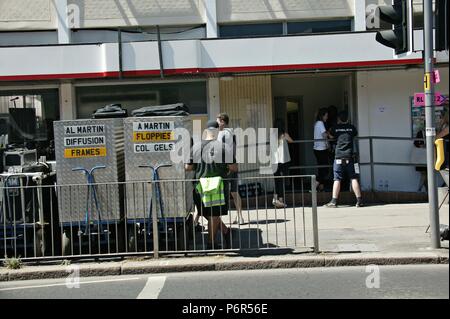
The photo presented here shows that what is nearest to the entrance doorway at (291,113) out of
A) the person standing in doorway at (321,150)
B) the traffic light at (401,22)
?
the person standing in doorway at (321,150)

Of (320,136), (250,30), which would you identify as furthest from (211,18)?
(320,136)

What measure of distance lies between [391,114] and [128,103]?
20.1ft

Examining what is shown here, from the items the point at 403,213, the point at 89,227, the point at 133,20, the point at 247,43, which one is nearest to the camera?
the point at 89,227

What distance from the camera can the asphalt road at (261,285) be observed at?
655cm

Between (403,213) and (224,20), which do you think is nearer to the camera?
(403,213)

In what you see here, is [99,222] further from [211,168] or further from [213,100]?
[213,100]

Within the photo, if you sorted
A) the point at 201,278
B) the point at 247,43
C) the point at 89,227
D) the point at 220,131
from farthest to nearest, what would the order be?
the point at 247,43 < the point at 220,131 < the point at 89,227 < the point at 201,278

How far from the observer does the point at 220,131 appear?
980 cm

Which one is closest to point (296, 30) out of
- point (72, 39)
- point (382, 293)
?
point (72, 39)

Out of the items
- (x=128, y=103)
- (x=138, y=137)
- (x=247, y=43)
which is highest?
(x=247, y=43)

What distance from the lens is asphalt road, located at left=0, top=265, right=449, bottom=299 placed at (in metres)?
6.55

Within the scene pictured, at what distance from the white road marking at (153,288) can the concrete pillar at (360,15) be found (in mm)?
8649

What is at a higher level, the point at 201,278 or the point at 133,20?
the point at 133,20

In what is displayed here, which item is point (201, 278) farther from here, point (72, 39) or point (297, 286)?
point (72, 39)
